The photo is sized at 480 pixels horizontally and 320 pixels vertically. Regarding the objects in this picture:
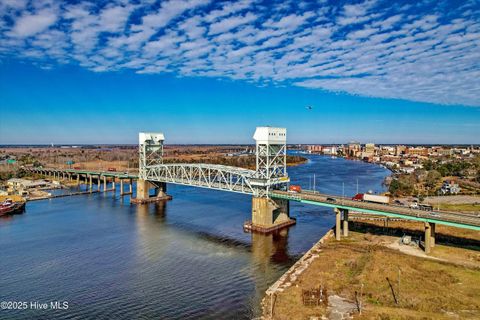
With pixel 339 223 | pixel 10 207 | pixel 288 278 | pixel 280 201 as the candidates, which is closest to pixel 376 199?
pixel 339 223

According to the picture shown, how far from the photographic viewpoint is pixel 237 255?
37.4 meters

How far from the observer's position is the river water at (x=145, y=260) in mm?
26156

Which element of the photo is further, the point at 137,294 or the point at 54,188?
the point at 54,188

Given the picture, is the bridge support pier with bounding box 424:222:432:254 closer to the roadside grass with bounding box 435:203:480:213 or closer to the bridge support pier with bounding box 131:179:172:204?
the roadside grass with bounding box 435:203:480:213

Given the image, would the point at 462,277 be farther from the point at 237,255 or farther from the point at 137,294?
the point at 137,294

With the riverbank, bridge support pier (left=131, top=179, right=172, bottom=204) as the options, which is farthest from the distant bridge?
bridge support pier (left=131, top=179, right=172, bottom=204)

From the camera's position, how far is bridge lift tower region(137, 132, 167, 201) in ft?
233

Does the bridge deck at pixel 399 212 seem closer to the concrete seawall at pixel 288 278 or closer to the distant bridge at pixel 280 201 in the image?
the distant bridge at pixel 280 201

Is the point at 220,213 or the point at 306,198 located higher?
the point at 306,198

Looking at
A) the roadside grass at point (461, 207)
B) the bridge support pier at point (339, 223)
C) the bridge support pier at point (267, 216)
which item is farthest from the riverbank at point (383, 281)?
the roadside grass at point (461, 207)

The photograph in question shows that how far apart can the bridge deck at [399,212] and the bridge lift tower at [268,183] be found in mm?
1604

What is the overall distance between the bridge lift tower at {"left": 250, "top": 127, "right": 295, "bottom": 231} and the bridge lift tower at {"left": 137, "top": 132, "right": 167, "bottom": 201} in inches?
1136

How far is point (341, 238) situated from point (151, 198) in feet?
137

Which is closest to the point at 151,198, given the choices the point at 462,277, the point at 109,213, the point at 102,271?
the point at 109,213
